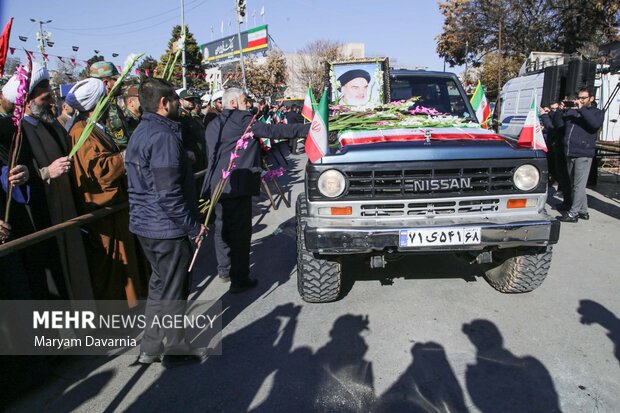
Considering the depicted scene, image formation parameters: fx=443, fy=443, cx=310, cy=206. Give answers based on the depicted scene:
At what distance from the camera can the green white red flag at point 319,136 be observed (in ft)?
11.9

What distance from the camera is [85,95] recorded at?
3.59 m

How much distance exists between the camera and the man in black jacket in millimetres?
4348

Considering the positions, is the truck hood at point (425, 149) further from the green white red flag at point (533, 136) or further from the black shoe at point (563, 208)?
the black shoe at point (563, 208)

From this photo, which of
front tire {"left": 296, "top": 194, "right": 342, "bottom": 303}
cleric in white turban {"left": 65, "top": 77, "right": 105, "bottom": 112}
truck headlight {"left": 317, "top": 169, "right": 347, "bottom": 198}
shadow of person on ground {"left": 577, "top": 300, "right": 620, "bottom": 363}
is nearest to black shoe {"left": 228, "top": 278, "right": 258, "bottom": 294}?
front tire {"left": 296, "top": 194, "right": 342, "bottom": 303}

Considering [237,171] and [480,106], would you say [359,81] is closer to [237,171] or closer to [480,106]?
[480,106]

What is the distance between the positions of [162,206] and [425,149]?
2.05 m

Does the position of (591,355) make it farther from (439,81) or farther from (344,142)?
(439,81)

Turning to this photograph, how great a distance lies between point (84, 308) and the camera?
3.59m

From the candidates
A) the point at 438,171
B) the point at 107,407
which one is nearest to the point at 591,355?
the point at 438,171

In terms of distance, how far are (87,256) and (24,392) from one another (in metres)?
1.08

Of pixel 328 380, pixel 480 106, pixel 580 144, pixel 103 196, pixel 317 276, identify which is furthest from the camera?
pixel 580 144

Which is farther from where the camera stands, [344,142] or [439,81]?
[439,81]

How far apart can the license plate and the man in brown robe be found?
2350 millimetres

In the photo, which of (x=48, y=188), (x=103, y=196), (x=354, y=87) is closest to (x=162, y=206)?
(x=103, y=196)
